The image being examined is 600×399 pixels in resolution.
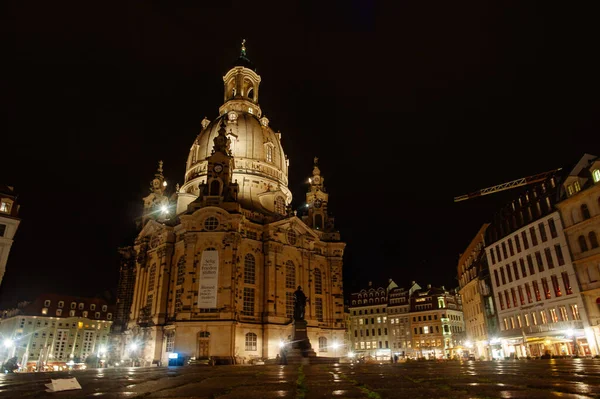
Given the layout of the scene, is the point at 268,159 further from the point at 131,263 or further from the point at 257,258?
the point at 131,263

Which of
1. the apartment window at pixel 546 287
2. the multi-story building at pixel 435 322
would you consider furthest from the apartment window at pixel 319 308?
the multi-story building at pixel 435 322

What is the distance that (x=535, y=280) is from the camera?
41188mm

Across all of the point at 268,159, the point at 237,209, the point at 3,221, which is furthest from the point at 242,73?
the point at 3,221

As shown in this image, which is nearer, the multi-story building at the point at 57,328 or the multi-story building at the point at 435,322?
the multi-story building at the point at 57,328

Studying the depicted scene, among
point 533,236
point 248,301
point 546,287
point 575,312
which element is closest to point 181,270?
point 248,301

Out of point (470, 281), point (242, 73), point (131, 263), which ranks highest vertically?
point (242, 73)

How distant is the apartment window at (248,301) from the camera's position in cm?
5088

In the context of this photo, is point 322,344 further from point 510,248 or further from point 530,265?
point 530,265

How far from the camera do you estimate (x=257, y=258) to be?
54.3 meters

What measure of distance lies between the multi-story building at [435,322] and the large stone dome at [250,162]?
157ft

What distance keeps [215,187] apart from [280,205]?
12857mm

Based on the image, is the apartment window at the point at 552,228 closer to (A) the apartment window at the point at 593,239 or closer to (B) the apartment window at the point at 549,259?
(B) the apartment window at the point at 549,259

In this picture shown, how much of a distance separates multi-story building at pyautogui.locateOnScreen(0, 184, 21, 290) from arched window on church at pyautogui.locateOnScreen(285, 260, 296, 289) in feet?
105

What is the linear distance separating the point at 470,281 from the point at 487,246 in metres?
13.9
